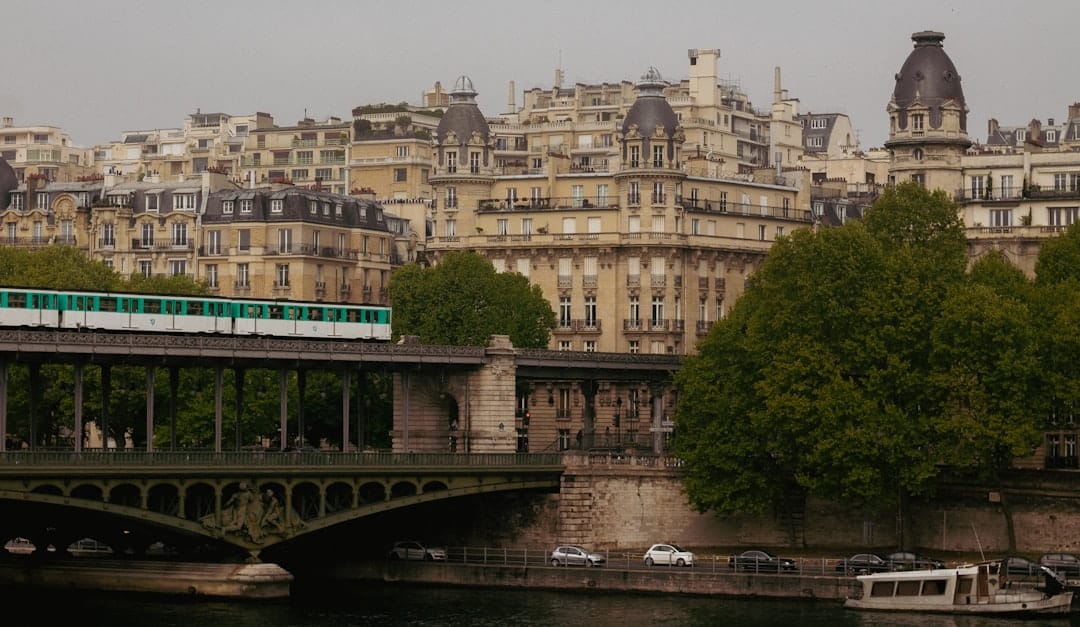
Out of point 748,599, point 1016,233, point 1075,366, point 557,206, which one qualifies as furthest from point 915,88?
point 748,599

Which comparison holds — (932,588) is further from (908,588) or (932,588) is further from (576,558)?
(576,558)

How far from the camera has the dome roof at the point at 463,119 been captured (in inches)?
6949

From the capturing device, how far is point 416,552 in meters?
129

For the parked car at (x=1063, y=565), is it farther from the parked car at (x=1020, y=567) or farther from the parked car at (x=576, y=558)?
the parked car at (x=576, y=558)

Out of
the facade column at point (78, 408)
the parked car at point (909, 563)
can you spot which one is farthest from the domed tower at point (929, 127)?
the facade column at point (78, 408)

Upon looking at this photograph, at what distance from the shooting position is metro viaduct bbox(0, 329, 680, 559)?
4518 inches

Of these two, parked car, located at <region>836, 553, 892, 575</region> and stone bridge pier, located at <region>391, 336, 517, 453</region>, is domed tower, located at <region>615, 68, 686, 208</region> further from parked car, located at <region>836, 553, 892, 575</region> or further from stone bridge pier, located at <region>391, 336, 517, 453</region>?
parked car, located at <region>836, 553, 892, 575</region>

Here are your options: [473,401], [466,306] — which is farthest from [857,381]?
[466,306]

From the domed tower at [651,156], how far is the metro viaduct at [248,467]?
33.4 m

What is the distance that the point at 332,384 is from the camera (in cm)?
15412

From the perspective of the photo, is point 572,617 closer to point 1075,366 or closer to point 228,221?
point 1075,366

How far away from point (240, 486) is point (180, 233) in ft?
227

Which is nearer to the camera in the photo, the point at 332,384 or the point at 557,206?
the point at 332,384

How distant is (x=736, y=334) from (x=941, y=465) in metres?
12.3
